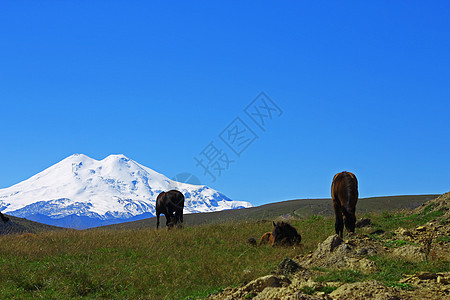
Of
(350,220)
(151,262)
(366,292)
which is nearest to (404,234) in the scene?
(350,220)

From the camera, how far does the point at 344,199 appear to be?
16969 millimetres

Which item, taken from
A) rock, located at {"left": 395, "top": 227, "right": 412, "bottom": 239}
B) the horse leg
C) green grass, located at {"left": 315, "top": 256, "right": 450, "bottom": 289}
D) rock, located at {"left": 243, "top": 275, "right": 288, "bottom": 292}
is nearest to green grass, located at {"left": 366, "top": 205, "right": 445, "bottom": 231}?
the horse leg

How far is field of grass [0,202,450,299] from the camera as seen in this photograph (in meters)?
11.1

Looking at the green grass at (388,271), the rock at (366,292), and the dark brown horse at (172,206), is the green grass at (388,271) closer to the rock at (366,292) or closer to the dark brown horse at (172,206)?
the rock at (366,292)

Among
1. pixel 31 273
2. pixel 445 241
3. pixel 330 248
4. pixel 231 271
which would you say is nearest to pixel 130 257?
pixel 31 273

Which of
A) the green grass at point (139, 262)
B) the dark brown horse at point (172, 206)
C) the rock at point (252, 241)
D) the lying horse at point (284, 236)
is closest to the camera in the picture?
the green grass at point (139, 262)

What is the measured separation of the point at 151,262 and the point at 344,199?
23.4ft

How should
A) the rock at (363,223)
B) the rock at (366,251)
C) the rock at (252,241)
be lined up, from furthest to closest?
1. the rock at (363,223)
2. the rock at (252,241)
3. the rock at (366,251)

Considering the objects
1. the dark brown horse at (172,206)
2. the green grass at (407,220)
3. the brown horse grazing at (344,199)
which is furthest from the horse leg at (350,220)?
the dark brown horse at (172,206)

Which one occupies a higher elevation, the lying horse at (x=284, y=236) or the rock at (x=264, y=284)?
the lying horse at (x=284, y=236)

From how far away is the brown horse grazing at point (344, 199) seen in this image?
16.8m

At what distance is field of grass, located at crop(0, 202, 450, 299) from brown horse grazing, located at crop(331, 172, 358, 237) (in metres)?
1.13

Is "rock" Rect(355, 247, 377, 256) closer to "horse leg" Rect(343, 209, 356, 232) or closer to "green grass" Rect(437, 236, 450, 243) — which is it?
"green grass" Rect(437, 236, 450, 243)

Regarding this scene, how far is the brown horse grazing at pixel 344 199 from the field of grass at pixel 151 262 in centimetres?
113
